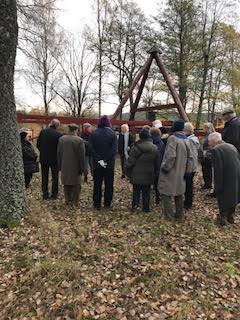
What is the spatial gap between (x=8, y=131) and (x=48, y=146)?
6.30 ft

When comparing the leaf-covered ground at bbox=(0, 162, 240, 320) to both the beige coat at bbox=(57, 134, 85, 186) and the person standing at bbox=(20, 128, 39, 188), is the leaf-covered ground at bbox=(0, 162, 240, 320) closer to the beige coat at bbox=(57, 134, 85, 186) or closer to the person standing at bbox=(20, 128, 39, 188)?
the beige coat at bbox=(57, 134, 85, 186)

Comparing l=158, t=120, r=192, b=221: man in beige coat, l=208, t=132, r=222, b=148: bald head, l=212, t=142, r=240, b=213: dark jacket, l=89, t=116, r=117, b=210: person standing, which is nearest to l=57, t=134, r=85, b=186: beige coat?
l=89, t=116, r=117, b=210: person standing

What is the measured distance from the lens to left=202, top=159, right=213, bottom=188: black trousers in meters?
9.80

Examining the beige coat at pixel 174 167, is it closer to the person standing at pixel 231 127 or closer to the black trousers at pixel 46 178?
the person standing at pixel 231 127

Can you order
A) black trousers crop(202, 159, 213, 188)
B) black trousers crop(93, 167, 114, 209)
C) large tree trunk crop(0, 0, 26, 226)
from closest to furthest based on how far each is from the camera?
large tree trunk crop(0, 0, 26, 226), black trousers crop(93, 167, 114, 209), black trousers crop(202, 159, 213, 188)

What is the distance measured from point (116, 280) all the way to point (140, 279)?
1.08 feet

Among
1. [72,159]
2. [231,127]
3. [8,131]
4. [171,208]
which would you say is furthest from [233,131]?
[8,131]

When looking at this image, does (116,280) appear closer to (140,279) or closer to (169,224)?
(140,279)

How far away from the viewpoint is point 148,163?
7.68 meters

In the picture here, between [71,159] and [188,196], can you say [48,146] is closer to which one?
[71,159]

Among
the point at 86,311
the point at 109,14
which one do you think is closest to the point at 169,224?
the point at 86,311

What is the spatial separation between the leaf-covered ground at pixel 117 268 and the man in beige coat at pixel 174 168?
20.0 inches

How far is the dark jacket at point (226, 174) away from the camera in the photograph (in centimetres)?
698

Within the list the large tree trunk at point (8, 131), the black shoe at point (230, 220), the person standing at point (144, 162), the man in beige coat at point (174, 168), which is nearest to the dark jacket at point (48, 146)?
the large tree trunk at point (8, 131)
